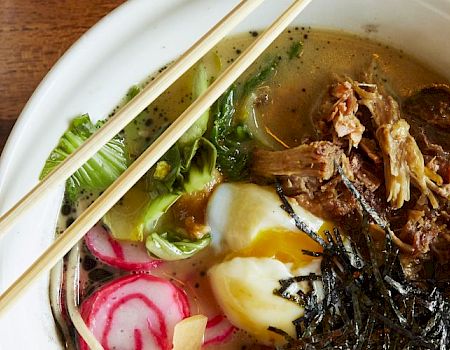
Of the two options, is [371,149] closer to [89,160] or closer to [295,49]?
[295,49]

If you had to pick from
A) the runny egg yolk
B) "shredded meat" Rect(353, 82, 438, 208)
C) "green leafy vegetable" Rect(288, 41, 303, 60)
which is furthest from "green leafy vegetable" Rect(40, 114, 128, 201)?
"shredded meat" Rect(353, 82, 438, 208)

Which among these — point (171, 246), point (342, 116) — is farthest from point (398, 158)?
point (171, 246)

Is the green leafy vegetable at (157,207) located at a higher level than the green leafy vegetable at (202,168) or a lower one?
lower

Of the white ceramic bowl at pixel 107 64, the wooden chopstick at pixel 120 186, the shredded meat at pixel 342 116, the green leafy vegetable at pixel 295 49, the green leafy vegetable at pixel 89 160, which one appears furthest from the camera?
the green leafy vegetable at pixel 295 49

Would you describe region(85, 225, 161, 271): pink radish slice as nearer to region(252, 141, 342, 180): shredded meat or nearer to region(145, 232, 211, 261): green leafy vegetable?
region(145, 232, 211, 261): green leafy vegetable

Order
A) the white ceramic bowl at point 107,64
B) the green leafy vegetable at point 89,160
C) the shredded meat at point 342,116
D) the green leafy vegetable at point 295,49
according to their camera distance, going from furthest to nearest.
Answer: the green leafy vegetable at point 295,49
the shredded meat at point 342,116
the green leafy vegetable at point 89,160
the white ceramic bowl at point 107,64

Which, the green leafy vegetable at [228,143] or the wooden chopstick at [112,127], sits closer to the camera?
the wooden chopstick at [112,127]

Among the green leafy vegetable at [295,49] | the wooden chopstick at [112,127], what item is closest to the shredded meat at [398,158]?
the green leafy vegetable at [295,49]

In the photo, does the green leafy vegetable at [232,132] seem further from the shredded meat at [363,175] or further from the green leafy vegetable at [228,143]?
the shredded meat at [363,175]

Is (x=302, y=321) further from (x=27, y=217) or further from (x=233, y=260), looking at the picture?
(x=27, y=217)
